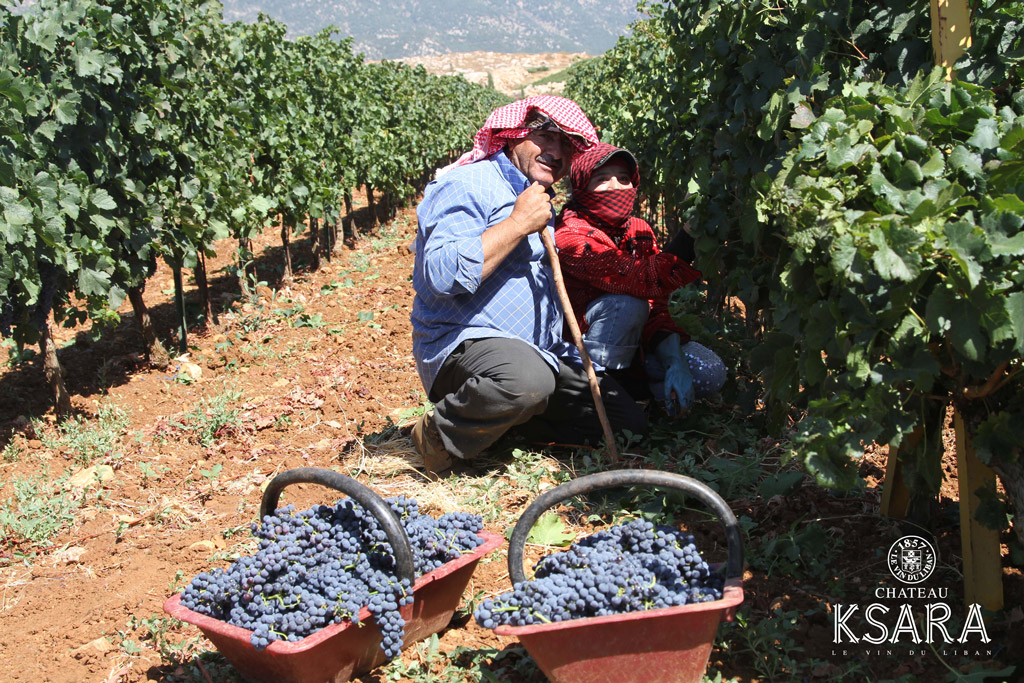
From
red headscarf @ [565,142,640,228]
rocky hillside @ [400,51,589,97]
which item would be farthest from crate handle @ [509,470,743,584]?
rocky hillside @ [400,51,589,97]

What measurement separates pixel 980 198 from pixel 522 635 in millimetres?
1375

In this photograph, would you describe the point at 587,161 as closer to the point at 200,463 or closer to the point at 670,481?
the point at 670,481

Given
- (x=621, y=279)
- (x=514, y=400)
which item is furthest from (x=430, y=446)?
(x=621, y=279)

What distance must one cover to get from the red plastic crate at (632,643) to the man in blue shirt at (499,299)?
1449 mm

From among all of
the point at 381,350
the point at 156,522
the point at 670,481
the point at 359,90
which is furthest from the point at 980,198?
the point at 359,90

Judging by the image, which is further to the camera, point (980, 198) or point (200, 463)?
point (200, 463)

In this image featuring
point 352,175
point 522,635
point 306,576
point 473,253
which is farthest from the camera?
point 352,175

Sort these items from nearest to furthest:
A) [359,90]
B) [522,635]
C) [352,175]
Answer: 1. [522,635]
2. [352,175]
3. [359,90]

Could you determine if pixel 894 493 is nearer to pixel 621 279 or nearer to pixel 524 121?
pixel 621 279

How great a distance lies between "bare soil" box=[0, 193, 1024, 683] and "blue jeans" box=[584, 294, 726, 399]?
0.28 meters

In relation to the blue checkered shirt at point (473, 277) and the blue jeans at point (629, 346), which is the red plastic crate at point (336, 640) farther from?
the blue jeans at point (629, 346)

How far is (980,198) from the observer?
1821mm

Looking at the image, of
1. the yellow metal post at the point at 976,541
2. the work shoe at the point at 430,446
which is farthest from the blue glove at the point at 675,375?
the yellow metal post at the point at 976,541

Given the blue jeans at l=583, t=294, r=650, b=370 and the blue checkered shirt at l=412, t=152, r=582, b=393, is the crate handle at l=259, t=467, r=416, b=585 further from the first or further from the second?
the blue jeans at l=583, t=294, r=650, b=370
